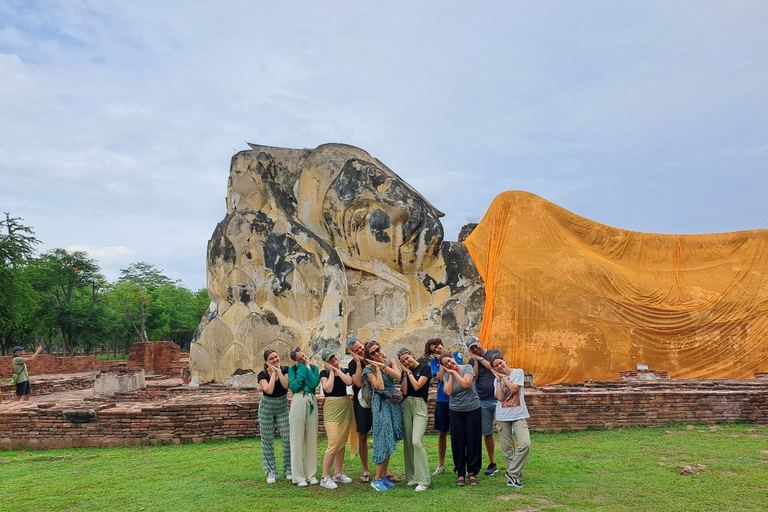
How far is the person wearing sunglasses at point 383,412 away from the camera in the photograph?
18.9 ft

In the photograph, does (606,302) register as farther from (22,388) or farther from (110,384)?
(22,388)

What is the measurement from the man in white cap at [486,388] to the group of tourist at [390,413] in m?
0.01

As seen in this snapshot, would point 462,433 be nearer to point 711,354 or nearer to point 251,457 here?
point 251,457

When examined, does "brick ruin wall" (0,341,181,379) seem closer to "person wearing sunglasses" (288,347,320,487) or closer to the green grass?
the green grass

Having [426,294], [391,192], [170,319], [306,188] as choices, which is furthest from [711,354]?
[170,319]

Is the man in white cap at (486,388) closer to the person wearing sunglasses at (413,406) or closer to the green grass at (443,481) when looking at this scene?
the green grass at (443,481)

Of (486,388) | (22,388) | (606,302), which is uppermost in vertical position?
(606,302)

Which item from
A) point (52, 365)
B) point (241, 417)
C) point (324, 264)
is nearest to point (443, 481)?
point (241, 417)

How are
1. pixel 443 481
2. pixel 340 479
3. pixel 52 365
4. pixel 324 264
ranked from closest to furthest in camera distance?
pixel 443 481
pixel 340 479
pixel 324 264
pixel 52 365

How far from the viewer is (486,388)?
21.0 feet

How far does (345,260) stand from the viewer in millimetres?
14539

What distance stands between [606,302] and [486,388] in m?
9.32

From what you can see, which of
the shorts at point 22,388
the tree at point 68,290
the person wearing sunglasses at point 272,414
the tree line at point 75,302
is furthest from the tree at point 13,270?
the person wearing sunglasses at point 272,414

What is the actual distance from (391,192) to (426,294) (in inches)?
101
